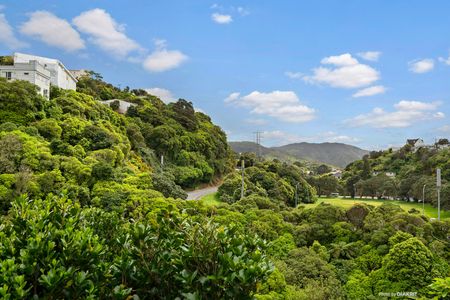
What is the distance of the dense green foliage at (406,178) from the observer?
1503 inches

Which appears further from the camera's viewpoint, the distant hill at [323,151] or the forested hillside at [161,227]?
the distant hill at [323,151]

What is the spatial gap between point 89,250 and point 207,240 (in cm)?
97

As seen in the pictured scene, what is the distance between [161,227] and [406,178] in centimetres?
4763

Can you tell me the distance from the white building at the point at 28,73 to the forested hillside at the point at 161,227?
1908mm

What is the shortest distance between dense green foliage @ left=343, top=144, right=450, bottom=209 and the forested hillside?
12.2 meters

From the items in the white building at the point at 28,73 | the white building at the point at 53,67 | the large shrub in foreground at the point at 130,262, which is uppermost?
the white building at the point at 53,67

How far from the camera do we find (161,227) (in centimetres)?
346

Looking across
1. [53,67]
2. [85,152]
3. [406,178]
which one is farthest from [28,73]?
[406,178]

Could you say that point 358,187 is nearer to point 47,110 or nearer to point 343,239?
point 343,239

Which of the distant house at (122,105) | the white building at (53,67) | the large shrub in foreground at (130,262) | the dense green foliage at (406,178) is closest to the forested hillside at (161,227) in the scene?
the large shrub in foreground at (130,262)

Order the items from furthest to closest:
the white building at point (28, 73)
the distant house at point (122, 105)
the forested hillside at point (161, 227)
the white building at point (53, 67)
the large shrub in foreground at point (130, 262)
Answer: the distant house at point (122, 105) < the white building at point (53, 67) < the white building at point (28, 73) < the forested hillside at point (161, 227) < the large shrub in foreground at point (130, 262)

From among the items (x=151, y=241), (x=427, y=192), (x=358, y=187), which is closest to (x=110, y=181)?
(x=151, y=241)

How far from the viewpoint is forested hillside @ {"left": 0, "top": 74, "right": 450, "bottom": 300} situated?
111 inches

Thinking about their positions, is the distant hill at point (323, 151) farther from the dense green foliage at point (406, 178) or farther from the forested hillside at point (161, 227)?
the forested hillside at point (161, 227)
